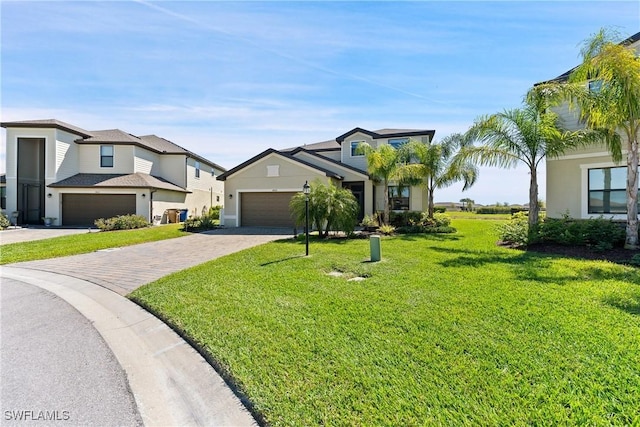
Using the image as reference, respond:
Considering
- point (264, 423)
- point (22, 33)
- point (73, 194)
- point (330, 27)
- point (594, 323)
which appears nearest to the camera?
point (264, 423)

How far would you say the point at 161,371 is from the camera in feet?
11.7

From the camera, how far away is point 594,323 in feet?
13.7

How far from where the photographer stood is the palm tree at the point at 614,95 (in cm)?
830

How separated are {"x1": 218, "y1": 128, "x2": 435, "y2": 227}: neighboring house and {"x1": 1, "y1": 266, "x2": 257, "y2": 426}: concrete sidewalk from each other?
524 inches

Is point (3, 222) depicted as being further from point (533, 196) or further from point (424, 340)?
point (533, 196)

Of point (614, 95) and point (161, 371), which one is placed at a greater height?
point (614, 95)

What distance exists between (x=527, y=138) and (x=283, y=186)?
41.4 feet

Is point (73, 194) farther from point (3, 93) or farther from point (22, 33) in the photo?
point (22, 33)

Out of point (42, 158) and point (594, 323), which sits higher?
point (42, 158)

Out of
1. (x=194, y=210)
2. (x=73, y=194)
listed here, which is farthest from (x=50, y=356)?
(x=194, y=210)

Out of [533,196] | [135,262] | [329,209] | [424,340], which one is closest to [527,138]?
[533,196]

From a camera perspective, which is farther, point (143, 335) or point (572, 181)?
point (572, 181)

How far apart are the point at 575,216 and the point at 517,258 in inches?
216

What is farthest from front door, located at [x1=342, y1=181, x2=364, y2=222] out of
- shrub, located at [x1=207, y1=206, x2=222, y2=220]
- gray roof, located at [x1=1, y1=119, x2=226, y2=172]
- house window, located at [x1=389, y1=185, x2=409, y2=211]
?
gray roof, located at [x1=1, y1=119, x2=226, y2=172]
